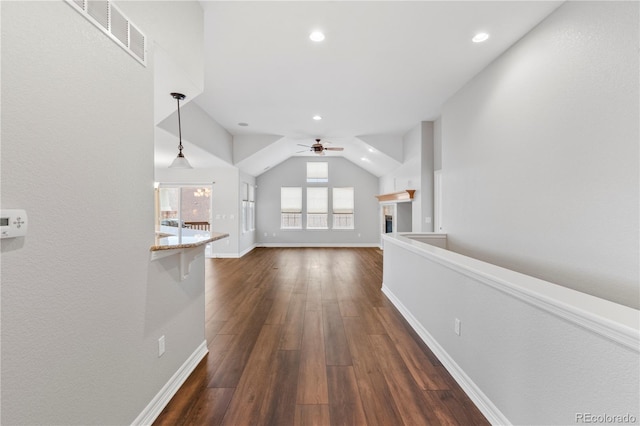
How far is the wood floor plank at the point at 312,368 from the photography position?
198cm

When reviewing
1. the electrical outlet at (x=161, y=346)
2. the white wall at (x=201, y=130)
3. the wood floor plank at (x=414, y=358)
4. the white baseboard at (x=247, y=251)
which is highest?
the white wall at (x=201, y=130)

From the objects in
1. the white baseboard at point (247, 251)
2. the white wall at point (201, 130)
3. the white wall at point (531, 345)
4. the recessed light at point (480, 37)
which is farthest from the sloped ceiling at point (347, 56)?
the white baseboard at point (247, 251)

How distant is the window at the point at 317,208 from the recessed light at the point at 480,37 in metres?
7.59

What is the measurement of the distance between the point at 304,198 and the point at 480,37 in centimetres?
786

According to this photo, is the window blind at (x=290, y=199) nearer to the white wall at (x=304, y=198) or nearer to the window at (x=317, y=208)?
the white wall at (x=304, y=198)

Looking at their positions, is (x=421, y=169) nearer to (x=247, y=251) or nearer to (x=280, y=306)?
(x=280, y=306)

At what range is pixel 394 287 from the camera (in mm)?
4039

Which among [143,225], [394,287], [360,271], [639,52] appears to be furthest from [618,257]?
[360,271]

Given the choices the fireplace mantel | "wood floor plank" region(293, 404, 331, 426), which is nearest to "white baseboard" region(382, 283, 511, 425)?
"wood floor plank" region(293, 404, 331, 426)

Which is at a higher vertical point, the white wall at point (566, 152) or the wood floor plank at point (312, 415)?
the white wall at point (566, 152)

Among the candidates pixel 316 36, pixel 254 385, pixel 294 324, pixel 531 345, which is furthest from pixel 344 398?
pixel 316 36

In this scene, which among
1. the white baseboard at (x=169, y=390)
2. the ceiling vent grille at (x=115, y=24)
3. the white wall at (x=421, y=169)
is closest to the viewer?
the ceiling vent grille at (x=115, y=24)

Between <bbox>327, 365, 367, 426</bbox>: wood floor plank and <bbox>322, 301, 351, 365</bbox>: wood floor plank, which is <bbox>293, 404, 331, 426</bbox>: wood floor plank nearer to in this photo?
<bbox>327, 365, 367, 426</bbox>: wood floor plank

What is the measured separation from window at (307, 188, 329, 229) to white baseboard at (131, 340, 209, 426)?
7908mm
